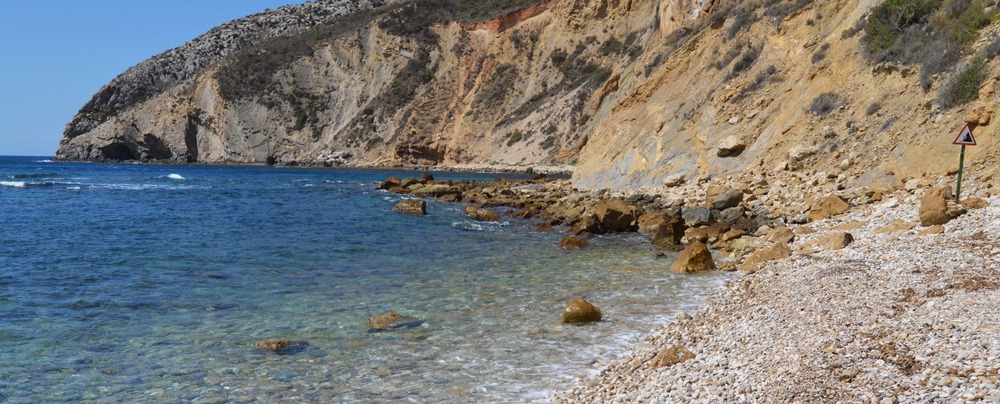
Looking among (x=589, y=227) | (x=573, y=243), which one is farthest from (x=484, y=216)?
(x=573, y=243)

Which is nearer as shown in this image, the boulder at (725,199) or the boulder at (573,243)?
the boulder at (573,243)

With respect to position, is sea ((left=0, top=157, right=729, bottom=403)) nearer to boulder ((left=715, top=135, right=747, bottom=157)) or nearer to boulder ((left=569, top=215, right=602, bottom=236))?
boulder ((left=569, top=215, right=602, bottom=236))

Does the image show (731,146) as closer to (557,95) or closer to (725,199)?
(725,199)

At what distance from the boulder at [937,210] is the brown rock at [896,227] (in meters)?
0.23

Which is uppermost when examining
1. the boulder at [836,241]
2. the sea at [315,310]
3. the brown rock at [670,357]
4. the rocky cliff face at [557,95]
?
the rocky cliff face at [557,95]

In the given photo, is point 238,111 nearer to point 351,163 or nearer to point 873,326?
point 351,163

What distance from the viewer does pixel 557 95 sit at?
68.0 meters

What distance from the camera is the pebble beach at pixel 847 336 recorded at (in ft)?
16.4

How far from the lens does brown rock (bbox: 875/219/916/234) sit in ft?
38.5

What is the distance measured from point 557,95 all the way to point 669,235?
5279 cm

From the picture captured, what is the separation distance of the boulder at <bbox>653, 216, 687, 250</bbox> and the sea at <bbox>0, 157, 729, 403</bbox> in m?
0.57

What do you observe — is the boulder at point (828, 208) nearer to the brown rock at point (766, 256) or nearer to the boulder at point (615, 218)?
the brown rock at point (766, 256)

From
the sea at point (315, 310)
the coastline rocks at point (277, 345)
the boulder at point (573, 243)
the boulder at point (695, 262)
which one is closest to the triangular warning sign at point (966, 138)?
the boulder at point (695, 262)

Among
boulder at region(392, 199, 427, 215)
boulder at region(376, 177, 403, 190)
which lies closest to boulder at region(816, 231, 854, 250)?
boulder at region(392, 199, 427, 215)
